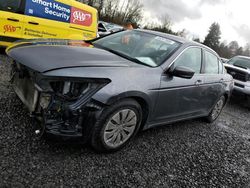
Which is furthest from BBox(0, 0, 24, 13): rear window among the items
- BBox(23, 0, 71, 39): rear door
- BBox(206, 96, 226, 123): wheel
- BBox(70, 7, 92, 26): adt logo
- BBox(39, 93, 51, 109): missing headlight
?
BBox(206, 96, 226, 123): wheel

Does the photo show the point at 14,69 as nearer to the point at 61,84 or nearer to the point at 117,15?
the point at 61,84

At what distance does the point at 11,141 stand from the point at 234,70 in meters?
6.87

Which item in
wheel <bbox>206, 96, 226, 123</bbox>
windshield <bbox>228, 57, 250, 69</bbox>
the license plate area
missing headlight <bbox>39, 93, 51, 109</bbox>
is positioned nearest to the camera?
missing headlight <bbox>39, 93, 51, 109</bbox>

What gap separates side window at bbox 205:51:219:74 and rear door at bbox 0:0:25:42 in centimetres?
478

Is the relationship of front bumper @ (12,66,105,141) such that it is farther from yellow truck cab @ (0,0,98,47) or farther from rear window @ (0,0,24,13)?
rear window @ (0,0,24,13)

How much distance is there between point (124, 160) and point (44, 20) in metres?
5.13

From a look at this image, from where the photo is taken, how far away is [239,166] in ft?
11.6

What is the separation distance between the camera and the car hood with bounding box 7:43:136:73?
8.10 feet

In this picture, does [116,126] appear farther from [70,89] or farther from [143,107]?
[70,89]

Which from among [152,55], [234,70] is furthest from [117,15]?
[152,55]

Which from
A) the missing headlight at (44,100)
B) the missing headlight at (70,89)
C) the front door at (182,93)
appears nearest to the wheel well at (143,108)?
the front door at (182,93)

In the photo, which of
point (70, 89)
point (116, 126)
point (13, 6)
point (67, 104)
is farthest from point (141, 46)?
point (13, 6)

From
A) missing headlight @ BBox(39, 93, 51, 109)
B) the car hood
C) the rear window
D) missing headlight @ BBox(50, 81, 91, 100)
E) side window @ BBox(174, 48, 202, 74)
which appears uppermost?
the rear window

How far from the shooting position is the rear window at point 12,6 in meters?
5.88
